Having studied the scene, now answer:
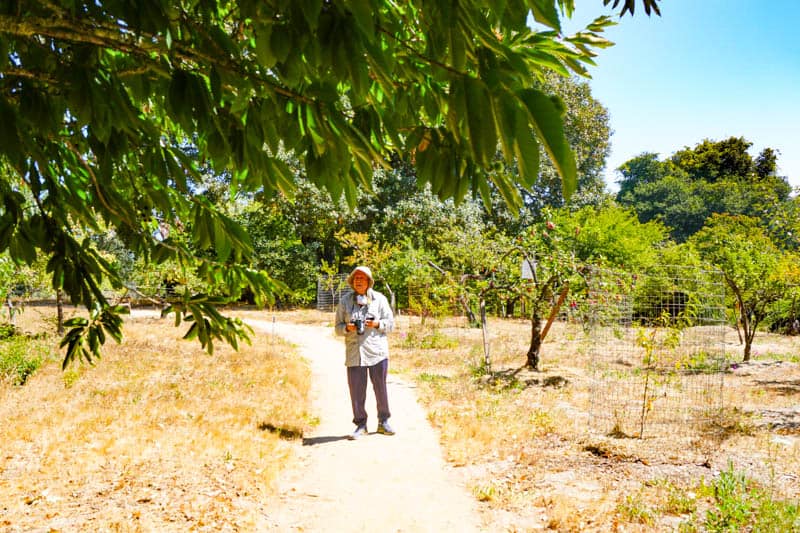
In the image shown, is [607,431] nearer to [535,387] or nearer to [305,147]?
[535,387]

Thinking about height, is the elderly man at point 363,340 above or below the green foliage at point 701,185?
below

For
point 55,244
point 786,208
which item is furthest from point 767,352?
point 55,244

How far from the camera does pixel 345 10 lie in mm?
917

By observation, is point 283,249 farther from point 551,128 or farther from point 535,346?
point 551,128

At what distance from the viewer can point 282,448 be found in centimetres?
528

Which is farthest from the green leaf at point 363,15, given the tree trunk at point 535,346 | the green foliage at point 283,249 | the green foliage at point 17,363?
the green foliage at point 283,249

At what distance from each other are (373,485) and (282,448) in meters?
1.25

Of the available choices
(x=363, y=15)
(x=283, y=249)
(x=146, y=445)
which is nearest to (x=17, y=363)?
(x=146, y=445)

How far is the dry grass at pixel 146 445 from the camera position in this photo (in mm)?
3828

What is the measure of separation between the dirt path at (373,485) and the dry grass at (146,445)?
23 cm

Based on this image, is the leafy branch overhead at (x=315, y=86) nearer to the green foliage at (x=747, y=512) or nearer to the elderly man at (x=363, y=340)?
the green foliage at (x=747, y=512)

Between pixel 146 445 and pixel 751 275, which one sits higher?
pixel 751 275

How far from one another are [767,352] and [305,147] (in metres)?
16.6

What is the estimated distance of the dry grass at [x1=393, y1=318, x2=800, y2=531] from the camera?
3.97 meters
